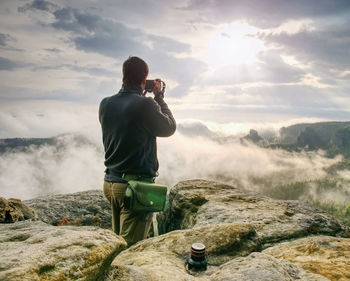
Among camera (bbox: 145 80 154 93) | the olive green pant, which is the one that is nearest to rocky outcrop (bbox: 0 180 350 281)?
the olive green pant

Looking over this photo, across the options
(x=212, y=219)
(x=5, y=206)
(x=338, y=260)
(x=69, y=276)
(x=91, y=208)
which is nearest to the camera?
(x=69, y=276)

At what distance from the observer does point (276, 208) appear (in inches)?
396

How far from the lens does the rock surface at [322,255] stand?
4718 mm

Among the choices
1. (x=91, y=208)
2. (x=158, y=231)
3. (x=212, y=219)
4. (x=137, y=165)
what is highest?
(x=137, y=165)

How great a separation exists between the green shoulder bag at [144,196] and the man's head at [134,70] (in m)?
2.52

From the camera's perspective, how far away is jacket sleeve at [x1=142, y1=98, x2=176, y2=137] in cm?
584

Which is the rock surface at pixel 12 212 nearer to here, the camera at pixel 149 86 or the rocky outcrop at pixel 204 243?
the rocky outcrop at pixel 204 243

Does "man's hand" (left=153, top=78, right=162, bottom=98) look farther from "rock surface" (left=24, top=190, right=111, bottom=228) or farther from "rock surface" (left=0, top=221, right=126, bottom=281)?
"rock surface" (left=24, top=190, right=111, bottom=228)

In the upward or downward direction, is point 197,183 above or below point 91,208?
above

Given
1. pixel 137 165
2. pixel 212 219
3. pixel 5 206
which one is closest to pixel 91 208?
pixel 5 206

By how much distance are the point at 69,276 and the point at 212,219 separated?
7.01 meters

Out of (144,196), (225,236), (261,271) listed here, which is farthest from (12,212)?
(261,271)

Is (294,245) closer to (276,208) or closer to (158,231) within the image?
(276,208)

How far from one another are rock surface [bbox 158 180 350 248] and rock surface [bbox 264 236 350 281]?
1.10 m
